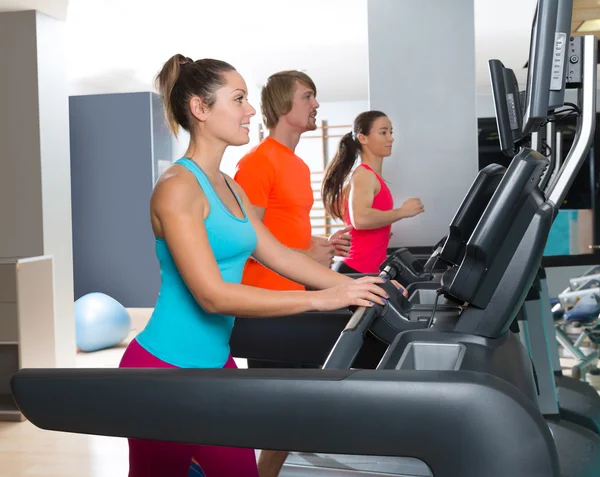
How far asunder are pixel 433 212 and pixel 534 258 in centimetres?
287

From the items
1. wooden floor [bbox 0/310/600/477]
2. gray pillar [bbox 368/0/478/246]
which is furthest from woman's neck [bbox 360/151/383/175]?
wooden floor [bbox 0/310/600/477]

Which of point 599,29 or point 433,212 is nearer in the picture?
point 433,212

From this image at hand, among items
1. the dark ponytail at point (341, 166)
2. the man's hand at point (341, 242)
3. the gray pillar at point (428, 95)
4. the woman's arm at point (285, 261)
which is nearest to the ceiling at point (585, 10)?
the gray pillar at point (428, 95)

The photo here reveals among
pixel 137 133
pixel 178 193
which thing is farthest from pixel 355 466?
pixel 137 133

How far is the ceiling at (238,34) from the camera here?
20.7 feet

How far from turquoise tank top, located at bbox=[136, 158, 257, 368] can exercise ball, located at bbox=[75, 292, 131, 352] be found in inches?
178

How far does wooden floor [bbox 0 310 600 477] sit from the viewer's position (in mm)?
3164

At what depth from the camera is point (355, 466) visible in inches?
54.5

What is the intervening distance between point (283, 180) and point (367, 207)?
0.88m

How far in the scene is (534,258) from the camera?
1203 millimetres

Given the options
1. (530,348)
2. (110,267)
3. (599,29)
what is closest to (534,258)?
(530,348)

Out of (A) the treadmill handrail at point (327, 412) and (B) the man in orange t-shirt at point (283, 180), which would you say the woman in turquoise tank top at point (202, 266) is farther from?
(B) the man in orange t-shirt at point (283, 180)

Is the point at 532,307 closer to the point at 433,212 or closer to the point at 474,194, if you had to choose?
the point at 474,194

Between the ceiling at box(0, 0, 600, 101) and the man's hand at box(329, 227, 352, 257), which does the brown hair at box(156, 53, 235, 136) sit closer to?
the man's hand at box(329, 227, 352, 257)
